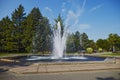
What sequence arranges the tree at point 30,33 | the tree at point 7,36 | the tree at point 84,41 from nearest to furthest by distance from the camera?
the tree at point 7,36 < the tree at point 30,33 < the tree at point 84,41

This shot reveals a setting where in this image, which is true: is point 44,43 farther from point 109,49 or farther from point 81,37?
point 109,49

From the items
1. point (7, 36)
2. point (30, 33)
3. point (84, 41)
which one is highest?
point (30, 33)

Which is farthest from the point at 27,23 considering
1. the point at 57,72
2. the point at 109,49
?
the point at 57,72

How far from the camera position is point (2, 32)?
56.1m

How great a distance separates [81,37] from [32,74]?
2658 inches

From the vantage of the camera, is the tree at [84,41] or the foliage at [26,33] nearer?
the foliage at [26,33]

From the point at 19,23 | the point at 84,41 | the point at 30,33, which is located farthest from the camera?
the point at 84,41

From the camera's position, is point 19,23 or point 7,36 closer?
point 7,36

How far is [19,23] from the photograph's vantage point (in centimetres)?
5891

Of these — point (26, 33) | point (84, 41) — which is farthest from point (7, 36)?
point (84, 41)

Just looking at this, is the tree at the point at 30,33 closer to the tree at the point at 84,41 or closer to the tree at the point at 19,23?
the tree at the point at 19,23

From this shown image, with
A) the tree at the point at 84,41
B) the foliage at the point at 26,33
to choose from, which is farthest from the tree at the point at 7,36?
the tree at the point at 84,41

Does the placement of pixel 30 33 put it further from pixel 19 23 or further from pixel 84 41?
pixel 84 41

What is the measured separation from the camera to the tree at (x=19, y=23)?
55484 mm
